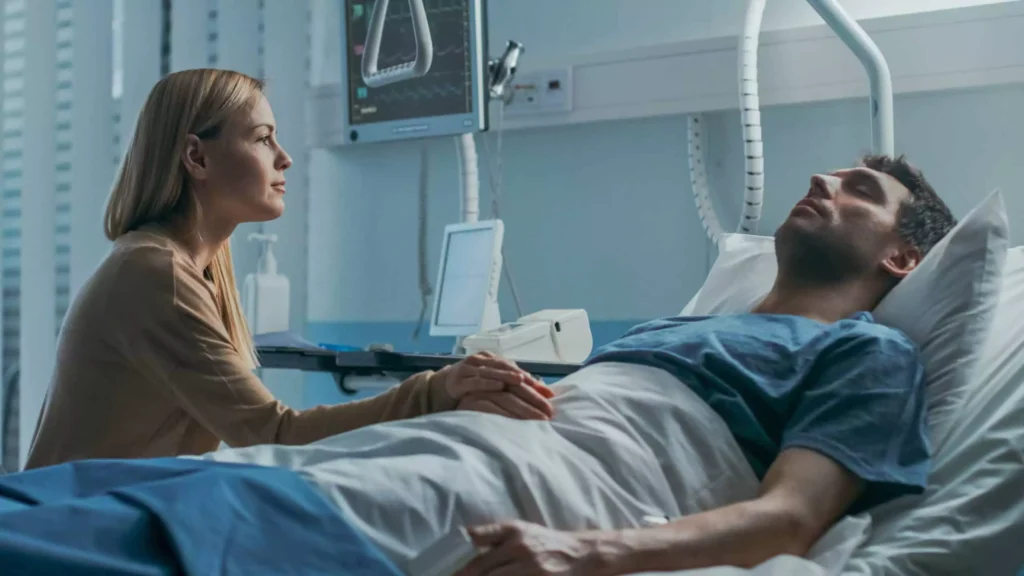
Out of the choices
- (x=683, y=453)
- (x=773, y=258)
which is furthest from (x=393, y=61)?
(x=683, y=453)

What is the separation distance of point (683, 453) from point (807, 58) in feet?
4.43

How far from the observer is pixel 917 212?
1.57 meters

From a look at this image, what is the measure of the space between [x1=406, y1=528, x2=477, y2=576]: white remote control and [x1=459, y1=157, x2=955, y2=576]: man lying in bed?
0.04 feet

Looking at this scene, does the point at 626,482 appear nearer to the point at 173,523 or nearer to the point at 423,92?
the point at 173,523

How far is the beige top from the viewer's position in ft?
4.34

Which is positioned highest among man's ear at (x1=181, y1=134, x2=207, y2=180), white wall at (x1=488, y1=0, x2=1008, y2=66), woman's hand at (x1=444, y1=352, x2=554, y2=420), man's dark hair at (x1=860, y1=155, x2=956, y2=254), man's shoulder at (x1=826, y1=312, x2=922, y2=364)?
white wall at (x1=488, y1=0, x2=1008, y2=66)

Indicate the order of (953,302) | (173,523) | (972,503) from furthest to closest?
1. (953,302)
2. (972,503)
3. (173,523)

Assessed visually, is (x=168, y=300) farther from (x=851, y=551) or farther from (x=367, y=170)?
(x=367, y=170)

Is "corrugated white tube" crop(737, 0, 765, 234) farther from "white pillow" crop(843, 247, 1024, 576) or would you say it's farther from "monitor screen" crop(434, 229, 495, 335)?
"white pillow" crop(843, 247, 1024, 576)

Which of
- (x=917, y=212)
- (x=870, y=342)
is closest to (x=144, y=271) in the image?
(x=870, y=342)

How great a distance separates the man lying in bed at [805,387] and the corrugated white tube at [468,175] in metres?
1.04

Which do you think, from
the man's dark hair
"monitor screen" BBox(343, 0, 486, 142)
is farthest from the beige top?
"monitor screen" BBox(343, 0, 486, 142)

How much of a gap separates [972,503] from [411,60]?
5.78 feet

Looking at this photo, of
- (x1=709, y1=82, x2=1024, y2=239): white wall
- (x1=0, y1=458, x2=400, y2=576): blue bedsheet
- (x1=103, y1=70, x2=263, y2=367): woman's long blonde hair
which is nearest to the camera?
(x1=0, y1=458, x2=400, y2=576): blue bedsheet
